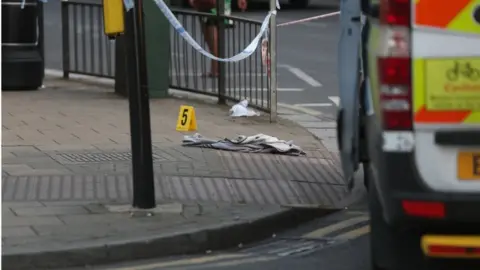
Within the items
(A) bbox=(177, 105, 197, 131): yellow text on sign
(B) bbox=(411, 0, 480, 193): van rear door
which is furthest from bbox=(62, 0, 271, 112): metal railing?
(B) bbox=(411, 0, 480, 193): van rear door

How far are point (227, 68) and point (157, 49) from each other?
889 mm

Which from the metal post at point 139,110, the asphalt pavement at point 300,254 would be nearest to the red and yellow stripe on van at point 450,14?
the asphalt pavement at point 300,254

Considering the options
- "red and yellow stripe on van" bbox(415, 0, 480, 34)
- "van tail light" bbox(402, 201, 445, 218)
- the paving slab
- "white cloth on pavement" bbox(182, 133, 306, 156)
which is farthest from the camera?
"white cloth on pavement" bbox(182, 133, 306, 156)

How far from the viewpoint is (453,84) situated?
4.52 metres

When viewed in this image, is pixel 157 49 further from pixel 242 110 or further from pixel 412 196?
pixel 412 196

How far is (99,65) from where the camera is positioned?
49.5ft

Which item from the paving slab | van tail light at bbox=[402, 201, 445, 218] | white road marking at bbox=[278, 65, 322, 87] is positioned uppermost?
van tail light at bbox=[402, 201, 445, 218]

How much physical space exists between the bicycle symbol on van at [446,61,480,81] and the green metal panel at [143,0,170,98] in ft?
27.2

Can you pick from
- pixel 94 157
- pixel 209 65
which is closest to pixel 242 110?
pixel 209 65

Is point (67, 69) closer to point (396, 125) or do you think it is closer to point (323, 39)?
point (323, 39)

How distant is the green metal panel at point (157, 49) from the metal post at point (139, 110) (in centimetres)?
543

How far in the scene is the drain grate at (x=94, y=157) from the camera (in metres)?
8.96

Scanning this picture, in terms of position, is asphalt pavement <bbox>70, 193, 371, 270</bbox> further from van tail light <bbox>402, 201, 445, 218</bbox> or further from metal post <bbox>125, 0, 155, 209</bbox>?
Result: van tail light <bbox>402, 201, 445, 218</bbox>

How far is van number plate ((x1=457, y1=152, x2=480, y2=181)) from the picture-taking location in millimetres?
4578
